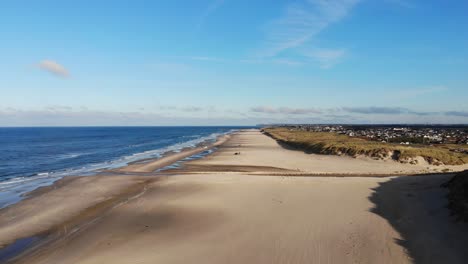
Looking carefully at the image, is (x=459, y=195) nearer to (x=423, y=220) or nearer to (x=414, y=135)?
(x=423, y=220)

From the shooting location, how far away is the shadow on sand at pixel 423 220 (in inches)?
388

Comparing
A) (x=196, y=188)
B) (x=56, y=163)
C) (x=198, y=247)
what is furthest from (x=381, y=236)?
(x=56, y=163)

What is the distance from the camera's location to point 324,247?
1098 centimetres

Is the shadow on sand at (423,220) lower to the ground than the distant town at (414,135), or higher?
lower

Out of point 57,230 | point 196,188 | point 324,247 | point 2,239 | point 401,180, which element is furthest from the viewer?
point 196,188

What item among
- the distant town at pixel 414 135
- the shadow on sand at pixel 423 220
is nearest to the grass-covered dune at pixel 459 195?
the shadow on sand at pixel 423 220

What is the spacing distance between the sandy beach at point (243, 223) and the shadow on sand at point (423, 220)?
0.03 metres

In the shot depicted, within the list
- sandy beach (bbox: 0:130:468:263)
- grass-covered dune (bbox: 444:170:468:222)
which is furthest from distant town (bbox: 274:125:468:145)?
sandy beach (bbox: 0:130:468:263)

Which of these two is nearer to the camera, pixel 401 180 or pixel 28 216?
pixel 28 216

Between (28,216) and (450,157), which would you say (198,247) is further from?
(450,157)

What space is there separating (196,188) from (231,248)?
38.9 feet

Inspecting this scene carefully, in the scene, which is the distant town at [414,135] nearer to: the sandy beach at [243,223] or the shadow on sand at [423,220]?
the shadow on sand at [423,220]

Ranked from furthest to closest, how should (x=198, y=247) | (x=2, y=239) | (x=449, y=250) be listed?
1. (x=2, y=239)
2. (x=198, y=247)
3. (x=449, y=250)

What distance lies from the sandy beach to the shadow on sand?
0.11 ft
